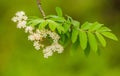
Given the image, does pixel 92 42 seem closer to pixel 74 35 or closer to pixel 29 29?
pixel 74 35

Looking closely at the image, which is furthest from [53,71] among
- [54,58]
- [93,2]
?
[93,2]

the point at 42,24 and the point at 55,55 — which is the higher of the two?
the point at 55,55

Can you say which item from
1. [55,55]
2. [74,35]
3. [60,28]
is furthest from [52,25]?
[55,55]

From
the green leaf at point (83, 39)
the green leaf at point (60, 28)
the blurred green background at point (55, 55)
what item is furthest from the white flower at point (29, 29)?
the blurred green background at point (55, 55)

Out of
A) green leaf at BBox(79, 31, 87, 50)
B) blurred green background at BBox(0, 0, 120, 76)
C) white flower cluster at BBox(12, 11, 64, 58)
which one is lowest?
white flower cluster at BBox(12, 11, 64, 58)

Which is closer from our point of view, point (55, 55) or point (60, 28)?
point (60, 28)

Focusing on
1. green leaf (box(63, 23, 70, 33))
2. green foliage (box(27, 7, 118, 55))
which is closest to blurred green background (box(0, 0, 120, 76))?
green foliage (box(27, 7, 118, 55))

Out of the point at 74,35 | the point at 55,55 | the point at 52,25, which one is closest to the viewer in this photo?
the point at 52,25

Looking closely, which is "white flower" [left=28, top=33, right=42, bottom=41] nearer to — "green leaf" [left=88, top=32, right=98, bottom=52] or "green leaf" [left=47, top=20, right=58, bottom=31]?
"green leaf" [left=47, top=20, right=58, bottom=31]

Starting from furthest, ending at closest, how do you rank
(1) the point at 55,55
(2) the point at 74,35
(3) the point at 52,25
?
(1) the point at 55,55
(2) the point at 74,35
(3) the point at 52,25

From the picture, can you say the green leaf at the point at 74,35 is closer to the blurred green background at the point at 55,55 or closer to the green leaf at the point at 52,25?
the green leaf at the point at 52,25
